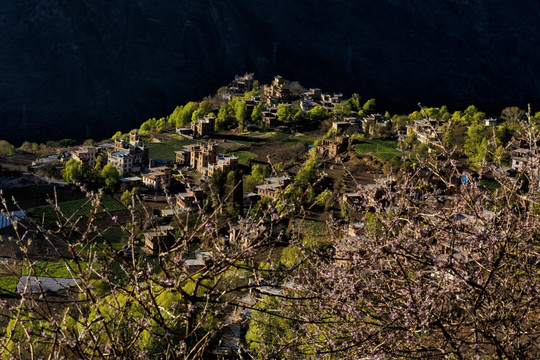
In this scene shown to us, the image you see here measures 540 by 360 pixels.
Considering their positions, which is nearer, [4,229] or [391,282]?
[391,282]

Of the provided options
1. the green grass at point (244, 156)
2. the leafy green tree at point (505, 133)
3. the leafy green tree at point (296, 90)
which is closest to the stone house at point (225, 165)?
the green grass at point (244, 156)

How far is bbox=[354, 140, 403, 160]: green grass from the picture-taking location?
3706 centimetres

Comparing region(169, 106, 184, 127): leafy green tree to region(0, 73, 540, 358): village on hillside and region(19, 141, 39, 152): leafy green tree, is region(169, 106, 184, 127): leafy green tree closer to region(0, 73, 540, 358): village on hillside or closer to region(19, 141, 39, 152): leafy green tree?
region(0, 73, 540, 358): village on hillside

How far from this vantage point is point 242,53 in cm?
9038

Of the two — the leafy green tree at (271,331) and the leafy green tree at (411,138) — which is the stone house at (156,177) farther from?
the leafy green tree at (271,331)

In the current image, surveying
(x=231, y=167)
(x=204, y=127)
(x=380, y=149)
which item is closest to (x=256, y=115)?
(x=204, y=127)

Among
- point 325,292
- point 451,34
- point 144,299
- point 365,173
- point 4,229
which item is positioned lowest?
point 4,229

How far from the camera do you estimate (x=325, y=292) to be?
495 centimetres

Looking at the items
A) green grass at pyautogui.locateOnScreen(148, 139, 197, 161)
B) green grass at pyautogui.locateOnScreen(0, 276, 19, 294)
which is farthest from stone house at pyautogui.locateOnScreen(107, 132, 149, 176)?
green grass at pyautogui.locateOnScreen(0, 276, 19, 294)

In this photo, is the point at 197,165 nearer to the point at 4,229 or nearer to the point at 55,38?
the point at 4,229

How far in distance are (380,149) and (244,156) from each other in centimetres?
821

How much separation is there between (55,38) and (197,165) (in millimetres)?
54536

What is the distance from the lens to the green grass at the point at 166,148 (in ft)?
132

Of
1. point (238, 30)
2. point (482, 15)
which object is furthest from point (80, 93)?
point (482, 15)
